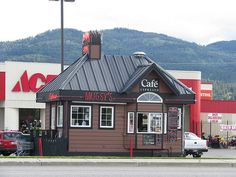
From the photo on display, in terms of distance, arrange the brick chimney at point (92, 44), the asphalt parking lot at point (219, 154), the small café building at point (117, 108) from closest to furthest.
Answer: the small café building at point (117, 108)
the brick chimney at point (92, 44)
the asphalt parking lot at point (219, 154)

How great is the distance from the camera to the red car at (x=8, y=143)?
3759cm

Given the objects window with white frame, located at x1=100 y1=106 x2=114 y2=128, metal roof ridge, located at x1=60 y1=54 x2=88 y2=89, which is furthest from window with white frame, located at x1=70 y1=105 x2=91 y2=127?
metal roof ridge, located at x1=60 y1=54 x2=88 y2=89

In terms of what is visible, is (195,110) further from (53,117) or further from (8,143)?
(53,117)

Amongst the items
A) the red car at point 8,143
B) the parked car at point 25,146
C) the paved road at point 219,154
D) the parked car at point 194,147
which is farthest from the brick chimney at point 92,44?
the paved road at point 219,154

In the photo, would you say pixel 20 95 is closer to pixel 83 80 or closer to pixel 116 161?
pixel 83 80

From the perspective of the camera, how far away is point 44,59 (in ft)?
548

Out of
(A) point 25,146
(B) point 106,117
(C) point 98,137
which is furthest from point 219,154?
(A) point 25,146

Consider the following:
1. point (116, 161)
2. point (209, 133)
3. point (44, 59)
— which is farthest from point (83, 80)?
point (44, 59)

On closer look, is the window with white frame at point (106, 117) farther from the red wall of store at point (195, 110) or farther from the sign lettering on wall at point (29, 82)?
the red wall of store at point (195, 110)

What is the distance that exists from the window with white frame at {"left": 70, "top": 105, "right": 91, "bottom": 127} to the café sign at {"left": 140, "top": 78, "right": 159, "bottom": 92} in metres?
2.84

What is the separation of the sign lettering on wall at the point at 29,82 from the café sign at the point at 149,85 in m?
23.6

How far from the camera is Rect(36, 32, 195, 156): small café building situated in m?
32.9

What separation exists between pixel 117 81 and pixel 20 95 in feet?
77.0

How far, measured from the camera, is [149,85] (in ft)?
111
